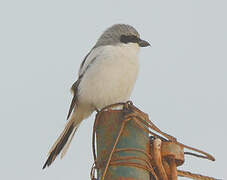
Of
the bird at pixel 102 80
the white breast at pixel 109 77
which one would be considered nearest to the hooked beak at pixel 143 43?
the bird at pixel 102 80

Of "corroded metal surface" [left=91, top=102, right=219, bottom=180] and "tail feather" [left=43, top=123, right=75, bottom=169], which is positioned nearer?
"corroded metal surface" [left=91, top=102, right=219, bottom=180]

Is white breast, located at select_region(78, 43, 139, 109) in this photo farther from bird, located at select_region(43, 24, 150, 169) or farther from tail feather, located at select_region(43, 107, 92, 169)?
tail feather, located at select_region(43, 107, 92, 169)

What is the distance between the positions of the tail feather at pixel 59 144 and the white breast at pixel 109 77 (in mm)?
431

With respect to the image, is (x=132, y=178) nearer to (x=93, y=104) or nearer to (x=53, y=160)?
(x=53, y=160)

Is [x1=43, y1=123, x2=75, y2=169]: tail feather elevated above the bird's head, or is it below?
below

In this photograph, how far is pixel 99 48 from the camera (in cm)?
503

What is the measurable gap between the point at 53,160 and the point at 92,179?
1.87m

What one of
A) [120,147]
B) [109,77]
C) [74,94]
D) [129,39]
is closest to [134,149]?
[120,147]

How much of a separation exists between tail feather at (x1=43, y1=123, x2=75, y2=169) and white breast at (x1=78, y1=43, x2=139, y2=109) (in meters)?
0.43

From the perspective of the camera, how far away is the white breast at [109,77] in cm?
467

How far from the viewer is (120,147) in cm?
229

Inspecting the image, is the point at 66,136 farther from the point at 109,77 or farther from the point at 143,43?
the point at 143,43

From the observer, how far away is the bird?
4.67 m

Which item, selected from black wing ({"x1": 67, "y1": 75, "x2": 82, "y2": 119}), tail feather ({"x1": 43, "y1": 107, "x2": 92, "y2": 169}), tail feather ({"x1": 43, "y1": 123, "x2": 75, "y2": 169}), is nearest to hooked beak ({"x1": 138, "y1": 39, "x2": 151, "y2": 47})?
black wing ({"x1": 67, "y1": 75, "x2": 82, "y2": 119})
